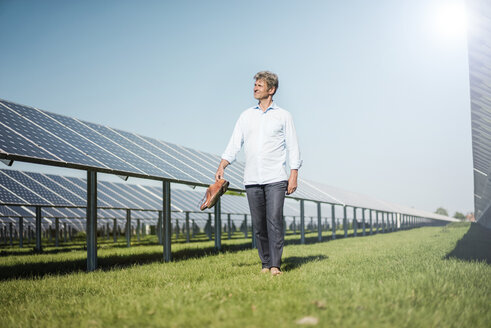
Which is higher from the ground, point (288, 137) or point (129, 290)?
point (288, 137)

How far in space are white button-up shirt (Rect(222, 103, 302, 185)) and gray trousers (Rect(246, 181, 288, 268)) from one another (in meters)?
0.12

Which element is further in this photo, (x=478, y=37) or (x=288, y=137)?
(x=478, y=37)

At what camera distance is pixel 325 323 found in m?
2.74

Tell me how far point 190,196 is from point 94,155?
1984 centimetres

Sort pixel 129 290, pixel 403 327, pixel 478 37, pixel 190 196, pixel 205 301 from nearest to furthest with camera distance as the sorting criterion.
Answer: pixel 403 327
pixel 205 301
pixel 129 290
pixel 478 37
pixel 190 196

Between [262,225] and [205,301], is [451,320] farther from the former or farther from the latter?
[262,225]

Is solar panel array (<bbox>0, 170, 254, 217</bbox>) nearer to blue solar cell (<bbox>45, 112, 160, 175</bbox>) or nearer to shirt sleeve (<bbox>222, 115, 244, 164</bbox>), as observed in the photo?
blue solar cell (<bbox>45, 112, 160, 175</bbox>)

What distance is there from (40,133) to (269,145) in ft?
14.7

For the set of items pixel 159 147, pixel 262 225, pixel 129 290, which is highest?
pixel 159 147

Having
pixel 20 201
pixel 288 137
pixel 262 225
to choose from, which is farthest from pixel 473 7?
pixel 20 201

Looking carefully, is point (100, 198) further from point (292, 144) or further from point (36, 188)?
point (292, 144)

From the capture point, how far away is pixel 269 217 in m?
5.38

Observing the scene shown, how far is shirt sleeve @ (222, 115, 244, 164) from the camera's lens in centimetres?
A: 588

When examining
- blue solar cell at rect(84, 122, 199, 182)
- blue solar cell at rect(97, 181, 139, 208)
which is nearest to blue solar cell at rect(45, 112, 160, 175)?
blue solar cell at rect(84, 122, 199, 182)
